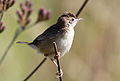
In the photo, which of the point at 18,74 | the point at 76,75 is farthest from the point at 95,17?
the point at 18,74

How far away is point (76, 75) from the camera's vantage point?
7.29 metres

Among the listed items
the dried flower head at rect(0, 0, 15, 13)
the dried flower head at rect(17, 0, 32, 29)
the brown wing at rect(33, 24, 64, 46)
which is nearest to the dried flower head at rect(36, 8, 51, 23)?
the dried flower head at rect(17, 0, 32, 29)

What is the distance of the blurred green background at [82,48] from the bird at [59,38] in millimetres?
1274

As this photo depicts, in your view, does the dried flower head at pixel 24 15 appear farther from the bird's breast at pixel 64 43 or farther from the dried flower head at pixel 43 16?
the bird's breast at pixel 64 43

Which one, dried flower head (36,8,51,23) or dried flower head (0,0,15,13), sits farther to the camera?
dried flower head (36,8,51,23)

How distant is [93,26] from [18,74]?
1.85 metres

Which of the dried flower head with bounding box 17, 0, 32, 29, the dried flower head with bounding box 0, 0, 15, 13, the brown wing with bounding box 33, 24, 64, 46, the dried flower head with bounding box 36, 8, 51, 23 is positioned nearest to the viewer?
the dried flower head with bounding box 0, 0, 15, 13

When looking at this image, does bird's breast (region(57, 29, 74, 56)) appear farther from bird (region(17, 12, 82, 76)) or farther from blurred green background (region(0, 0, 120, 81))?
blurred green background (region(0, 0, 120, 81))

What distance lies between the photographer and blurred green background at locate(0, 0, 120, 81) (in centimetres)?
704

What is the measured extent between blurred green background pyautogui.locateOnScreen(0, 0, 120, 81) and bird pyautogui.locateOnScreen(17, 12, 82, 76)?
50.1 inches

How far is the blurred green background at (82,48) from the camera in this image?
704 centimetres

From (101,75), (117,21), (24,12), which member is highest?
(117,21)

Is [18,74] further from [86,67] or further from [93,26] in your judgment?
[93,26]

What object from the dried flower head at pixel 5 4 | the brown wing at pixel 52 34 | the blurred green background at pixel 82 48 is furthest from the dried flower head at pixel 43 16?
the blurred green background at pixel 82 48
